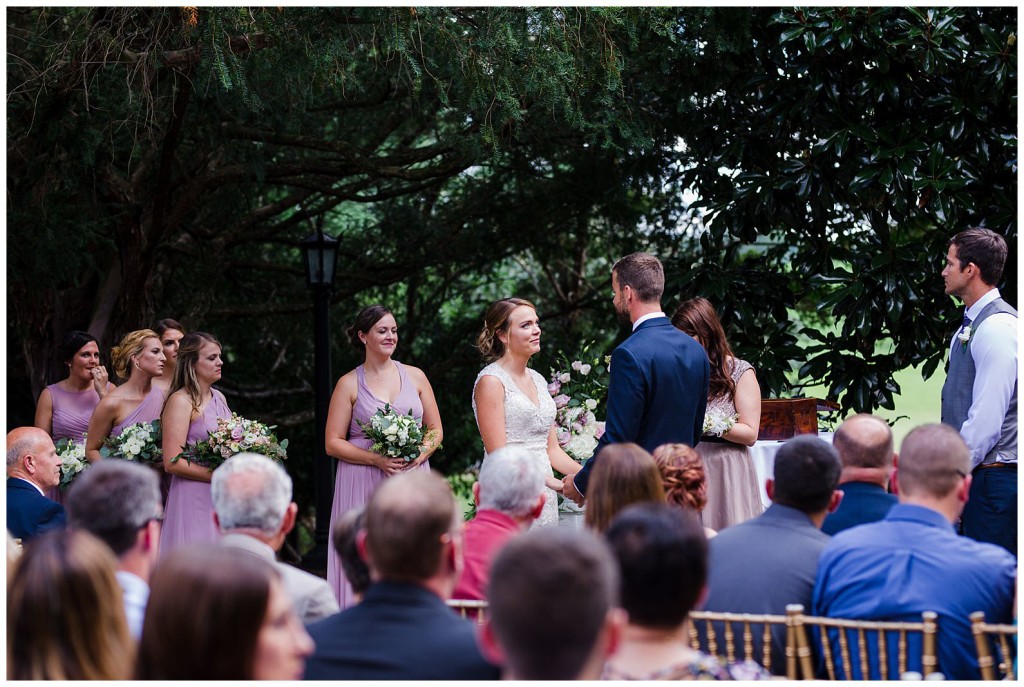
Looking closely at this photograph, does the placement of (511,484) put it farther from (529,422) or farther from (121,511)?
(529,422)

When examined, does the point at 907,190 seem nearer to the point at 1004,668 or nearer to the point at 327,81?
the point at 327,81

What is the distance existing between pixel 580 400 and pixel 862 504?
8.68ft

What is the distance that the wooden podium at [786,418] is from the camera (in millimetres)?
6031

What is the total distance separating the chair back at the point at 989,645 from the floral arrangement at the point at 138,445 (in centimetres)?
452

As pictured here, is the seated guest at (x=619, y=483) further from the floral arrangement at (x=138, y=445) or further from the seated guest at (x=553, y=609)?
the floral arrangement at (x=138, y=445)

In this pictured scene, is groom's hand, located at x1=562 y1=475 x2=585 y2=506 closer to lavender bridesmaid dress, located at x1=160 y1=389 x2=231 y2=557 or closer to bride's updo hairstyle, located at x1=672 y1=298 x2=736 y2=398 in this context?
bride's updo hairstyle, located at x1=672 y1=298 x2=736 y2=398

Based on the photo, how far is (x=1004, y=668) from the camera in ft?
8.64

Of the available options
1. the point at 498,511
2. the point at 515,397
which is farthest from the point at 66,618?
the point at 515,397

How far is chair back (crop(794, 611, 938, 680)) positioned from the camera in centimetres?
261

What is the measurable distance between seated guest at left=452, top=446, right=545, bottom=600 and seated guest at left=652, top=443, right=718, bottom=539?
0.46 m

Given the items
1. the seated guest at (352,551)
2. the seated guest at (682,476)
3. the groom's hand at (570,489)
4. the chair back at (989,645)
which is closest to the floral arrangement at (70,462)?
the groom's hand at (570,489)

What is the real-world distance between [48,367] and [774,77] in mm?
6028

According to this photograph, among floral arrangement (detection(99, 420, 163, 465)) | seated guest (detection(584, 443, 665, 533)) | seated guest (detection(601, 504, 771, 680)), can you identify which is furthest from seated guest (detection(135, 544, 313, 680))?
floral arrangement (detection(99, 420, 163, 465))

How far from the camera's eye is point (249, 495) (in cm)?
296
